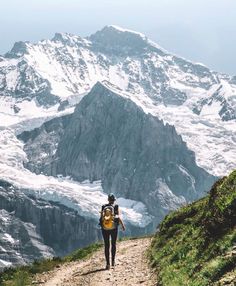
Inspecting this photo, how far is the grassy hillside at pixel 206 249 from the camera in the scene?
20220mm

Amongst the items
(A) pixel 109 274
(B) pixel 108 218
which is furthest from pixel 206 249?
(B) pixel 108 218

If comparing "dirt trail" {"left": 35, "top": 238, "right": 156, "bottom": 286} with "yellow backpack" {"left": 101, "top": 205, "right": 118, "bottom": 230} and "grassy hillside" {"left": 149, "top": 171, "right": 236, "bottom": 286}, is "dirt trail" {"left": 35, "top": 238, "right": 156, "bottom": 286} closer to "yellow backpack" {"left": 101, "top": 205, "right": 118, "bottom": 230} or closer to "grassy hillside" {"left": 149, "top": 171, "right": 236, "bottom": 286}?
"grassy hillside" {"left": 149, "top": 171, "right": 236, "bottom": 286}

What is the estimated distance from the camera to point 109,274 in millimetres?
29594

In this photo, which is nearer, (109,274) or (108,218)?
(109,274)

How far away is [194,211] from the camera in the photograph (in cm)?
3694

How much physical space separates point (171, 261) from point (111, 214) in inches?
178

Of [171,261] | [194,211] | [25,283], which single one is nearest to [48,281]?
[25,283]

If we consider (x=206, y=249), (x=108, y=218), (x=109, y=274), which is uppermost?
(x=206, y=249)

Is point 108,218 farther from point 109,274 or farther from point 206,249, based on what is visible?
point 206,249

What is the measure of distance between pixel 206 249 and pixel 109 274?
6966 millimetres

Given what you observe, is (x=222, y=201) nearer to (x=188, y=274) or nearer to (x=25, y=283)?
(x=188, y=274)

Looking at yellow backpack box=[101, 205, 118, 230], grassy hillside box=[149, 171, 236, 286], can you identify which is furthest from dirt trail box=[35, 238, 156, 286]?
yellow backpack box=[101, 205, 118, 230]

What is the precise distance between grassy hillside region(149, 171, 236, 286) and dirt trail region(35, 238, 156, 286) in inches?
31.4

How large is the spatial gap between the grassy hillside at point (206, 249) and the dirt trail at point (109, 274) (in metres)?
0.80
